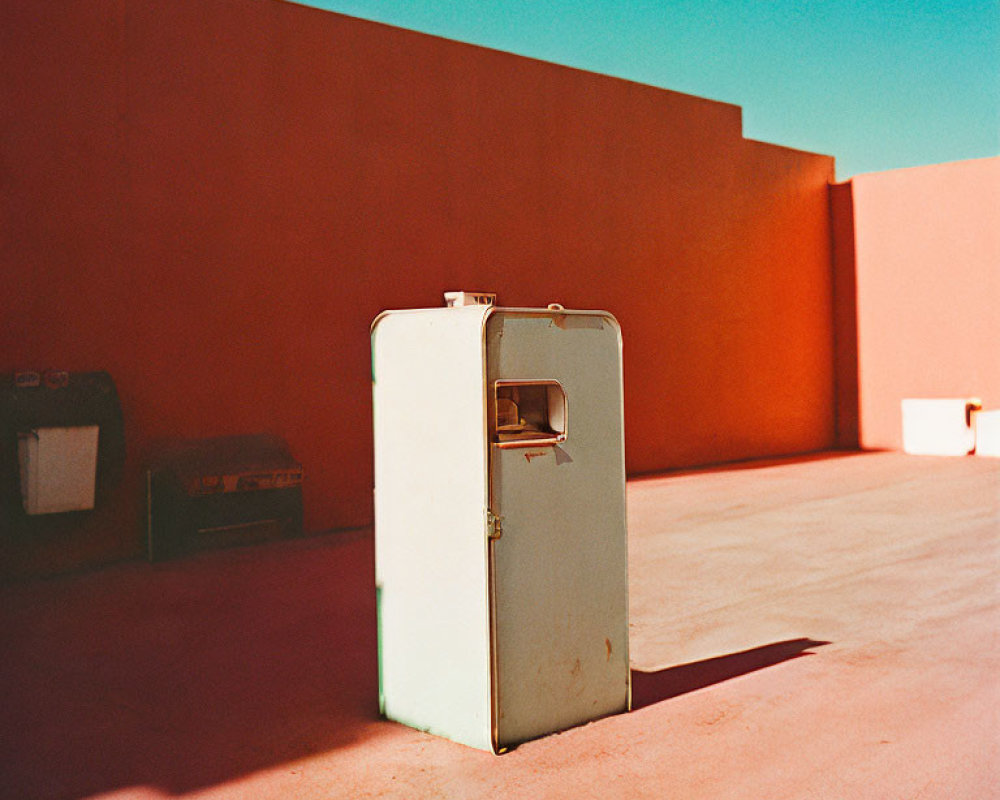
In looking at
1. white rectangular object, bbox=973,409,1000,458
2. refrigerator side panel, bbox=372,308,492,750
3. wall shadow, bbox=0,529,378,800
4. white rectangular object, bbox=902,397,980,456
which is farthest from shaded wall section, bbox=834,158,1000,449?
refrigerator side panel, bbox=372,308,492,750

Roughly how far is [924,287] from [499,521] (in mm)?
10822

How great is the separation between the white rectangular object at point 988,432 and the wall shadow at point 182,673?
851 cm

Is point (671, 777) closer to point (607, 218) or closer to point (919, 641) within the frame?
point (919, 641)

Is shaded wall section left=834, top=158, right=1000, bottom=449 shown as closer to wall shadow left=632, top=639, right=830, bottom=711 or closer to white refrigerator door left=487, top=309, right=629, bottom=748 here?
wall shadow left=632, top=639, right=830, bottom=711

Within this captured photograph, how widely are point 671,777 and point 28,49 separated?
19.2 feet

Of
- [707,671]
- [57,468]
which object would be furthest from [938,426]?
[57,468]

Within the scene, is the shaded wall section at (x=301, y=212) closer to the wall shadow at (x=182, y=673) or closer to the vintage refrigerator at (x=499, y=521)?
the wall shadow at (x=182, y=673)

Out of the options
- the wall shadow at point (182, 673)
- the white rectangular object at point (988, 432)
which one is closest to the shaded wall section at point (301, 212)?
the wall shadow at point (182, 673)

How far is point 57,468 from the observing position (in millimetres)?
5793

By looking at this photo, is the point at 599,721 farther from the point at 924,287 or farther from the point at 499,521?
the point at 924,287

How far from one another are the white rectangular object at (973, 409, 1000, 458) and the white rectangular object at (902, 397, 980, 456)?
0.10 metres

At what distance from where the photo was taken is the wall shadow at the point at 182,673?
3025 millimetres

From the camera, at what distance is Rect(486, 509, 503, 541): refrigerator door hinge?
2928 mm

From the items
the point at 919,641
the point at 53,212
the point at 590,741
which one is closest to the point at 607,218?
the point at 53,212
